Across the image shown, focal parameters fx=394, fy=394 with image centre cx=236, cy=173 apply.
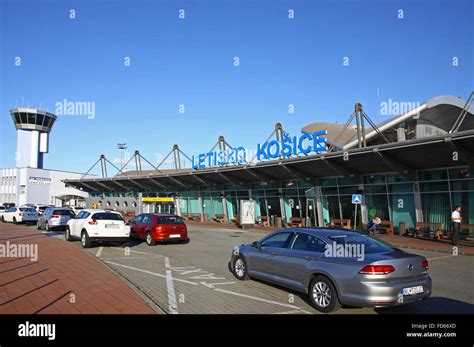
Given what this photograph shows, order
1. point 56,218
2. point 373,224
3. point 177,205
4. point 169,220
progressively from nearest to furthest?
point 169,220 → point 373,224 → point 56,218 → point 177,205

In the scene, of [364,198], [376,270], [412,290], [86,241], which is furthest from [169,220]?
[364,198]

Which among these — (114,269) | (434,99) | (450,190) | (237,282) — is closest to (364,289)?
(237,282)

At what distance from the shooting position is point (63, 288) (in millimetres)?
8422

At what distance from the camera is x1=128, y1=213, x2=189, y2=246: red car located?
1748 centimetres

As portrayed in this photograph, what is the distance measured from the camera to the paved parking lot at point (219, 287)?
7.28m

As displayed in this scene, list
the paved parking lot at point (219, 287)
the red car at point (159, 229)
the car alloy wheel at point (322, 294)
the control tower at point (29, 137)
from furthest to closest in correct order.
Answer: the control tower at point (29, 137), the red car at point (159, 229), the paved parking lot at point (219, 287), the car alloy wheel at point (322, 294)

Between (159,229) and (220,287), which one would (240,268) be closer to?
(220,287)

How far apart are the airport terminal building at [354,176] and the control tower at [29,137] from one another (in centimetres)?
4021

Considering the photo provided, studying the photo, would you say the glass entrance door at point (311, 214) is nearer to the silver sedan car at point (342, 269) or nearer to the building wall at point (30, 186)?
the silver sedan car at point (342, 269)

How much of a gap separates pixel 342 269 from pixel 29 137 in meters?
79.3

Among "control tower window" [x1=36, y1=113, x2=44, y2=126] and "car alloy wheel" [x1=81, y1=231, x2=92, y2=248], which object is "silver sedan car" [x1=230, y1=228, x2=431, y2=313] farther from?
"control tower window" [x1=36, y1=113, x2=44, y2=126]

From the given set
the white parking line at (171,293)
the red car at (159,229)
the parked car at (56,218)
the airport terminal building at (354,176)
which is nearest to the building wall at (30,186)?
the airport terminal building at (354,176)
